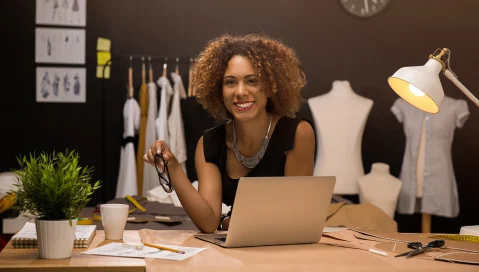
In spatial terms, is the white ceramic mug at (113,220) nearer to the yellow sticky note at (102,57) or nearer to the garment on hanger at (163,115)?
the garment on hanger at (163,115)

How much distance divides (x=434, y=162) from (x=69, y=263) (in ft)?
13.3

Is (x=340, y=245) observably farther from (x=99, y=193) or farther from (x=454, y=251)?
(x=99, y=193)

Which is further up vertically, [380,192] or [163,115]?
[163,115]

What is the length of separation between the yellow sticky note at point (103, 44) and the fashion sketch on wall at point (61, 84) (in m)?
0.22

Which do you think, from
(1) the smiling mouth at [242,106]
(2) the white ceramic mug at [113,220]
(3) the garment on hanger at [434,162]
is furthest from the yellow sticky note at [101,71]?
(2) the white ceramic mug at [113,220]

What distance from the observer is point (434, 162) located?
5246mm

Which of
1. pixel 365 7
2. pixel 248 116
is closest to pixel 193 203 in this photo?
pixel 248 116

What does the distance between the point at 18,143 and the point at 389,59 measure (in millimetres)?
3243

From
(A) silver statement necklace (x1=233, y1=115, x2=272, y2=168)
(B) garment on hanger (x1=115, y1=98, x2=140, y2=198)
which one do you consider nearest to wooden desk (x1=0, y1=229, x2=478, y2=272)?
(A) silver statement necklace (x1=233, y1=115, x2=272, y2=168)

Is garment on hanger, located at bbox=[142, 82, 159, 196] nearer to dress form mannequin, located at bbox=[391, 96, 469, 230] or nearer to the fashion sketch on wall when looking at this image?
the fashion sketch on wall

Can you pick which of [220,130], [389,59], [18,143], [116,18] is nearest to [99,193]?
[18,143]

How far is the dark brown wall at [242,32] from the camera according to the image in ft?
18.9

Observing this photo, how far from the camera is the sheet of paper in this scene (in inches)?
69.5

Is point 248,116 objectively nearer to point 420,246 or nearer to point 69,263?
point 420,246
